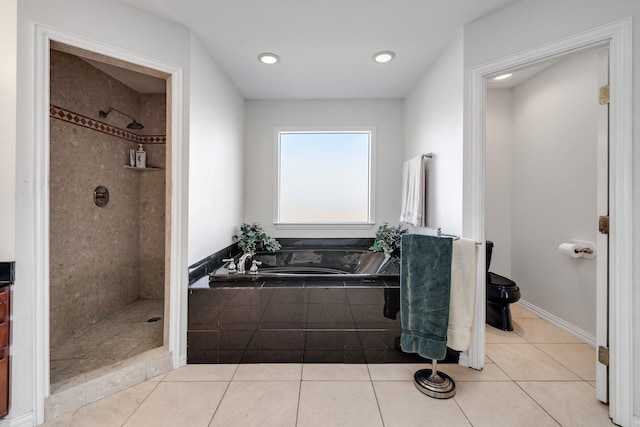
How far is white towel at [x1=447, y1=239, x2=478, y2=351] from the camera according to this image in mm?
1611

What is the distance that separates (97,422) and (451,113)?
2928 millimetres

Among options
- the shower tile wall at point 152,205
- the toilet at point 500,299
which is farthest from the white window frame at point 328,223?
the toilet at point 500,299

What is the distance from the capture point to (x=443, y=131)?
2.18 metres

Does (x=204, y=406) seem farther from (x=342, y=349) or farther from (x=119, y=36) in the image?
(x=119, y=36)

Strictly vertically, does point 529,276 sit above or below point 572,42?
below

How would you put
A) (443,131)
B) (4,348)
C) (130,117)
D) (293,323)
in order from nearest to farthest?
(4,348) → (293,323) → (443,131) → (130,117)

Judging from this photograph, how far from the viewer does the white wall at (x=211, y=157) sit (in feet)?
6.56

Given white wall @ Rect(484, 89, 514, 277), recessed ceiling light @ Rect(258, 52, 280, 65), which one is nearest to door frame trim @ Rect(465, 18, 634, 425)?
white wall @ Rect(484, 89, 514, 277)

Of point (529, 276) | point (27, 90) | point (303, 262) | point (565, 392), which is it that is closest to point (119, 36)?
point (27, 90)

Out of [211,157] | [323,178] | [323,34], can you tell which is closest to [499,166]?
[323,178]

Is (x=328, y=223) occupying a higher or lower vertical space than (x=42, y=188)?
lower

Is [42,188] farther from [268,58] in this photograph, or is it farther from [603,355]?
[603,355]

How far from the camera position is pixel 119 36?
164 centimetres

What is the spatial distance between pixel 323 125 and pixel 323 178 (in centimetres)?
63
